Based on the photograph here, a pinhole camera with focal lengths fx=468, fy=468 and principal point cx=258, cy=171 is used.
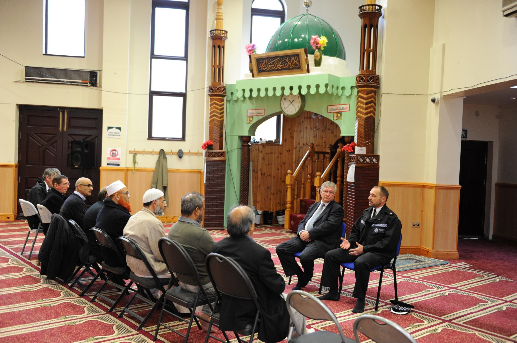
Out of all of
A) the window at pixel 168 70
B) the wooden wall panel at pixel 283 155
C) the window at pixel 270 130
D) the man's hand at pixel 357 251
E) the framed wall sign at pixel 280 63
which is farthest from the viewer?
the window at pixel 270 130

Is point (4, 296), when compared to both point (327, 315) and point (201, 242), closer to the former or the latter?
point (201, 242)

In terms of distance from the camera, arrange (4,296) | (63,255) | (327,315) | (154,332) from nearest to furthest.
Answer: (327,315), (154,332), (4,296), (63,255)

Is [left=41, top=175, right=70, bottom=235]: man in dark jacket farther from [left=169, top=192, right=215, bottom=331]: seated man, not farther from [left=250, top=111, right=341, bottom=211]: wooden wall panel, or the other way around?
[left=250, top=111, right=341, bottom=211]: wooden wall panel

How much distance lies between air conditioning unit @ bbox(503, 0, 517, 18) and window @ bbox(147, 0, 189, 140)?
6755 mm

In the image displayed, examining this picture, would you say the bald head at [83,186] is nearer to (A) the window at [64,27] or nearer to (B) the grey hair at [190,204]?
(B) the grey hair at [190,204]

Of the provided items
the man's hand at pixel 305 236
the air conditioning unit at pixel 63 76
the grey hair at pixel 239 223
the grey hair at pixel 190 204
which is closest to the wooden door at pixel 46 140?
the air conditioning unit at pixel 63 76

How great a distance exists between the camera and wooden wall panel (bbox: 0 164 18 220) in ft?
33.8

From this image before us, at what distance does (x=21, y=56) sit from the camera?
405 inches

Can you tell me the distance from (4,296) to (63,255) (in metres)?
0.74

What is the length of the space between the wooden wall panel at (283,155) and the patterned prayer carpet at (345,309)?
4171 millimetres

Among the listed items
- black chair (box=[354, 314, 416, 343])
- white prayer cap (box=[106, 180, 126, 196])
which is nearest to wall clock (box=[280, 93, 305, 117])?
white prayer cap (box=[106, 180, 126, 196])

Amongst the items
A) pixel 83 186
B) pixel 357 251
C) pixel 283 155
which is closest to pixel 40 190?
pixel 83 186

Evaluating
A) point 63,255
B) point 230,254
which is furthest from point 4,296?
point 230,254

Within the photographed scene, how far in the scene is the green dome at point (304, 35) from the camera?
9.15 metres
